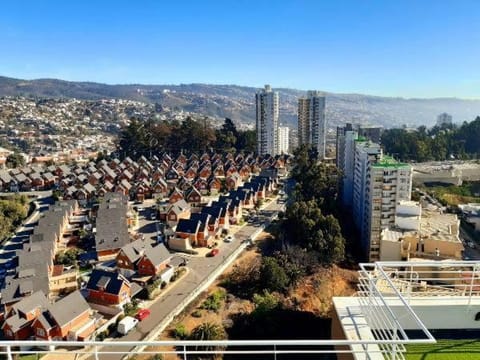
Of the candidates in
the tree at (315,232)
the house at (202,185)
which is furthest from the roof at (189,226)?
the house at (202,185)

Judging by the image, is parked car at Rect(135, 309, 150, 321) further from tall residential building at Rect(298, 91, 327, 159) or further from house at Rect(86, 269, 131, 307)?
tall residential building at Rect(298, 91, 327, 159)

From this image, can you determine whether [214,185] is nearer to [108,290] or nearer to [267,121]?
[267,121]

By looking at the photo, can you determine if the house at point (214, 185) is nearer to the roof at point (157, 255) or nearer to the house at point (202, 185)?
the house at point (202, 185)

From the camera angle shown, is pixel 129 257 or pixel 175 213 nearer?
pixel 129 257

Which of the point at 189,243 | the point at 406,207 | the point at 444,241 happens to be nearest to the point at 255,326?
the point at 189,243

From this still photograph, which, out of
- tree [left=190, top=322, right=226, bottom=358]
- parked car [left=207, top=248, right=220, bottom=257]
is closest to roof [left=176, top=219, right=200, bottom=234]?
parked car [left=207, top=248, right=220, bottom=257]

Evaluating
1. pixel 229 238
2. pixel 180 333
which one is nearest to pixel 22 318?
pixel 180 333

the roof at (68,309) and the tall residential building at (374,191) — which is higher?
the tall residential building at (374,191)
